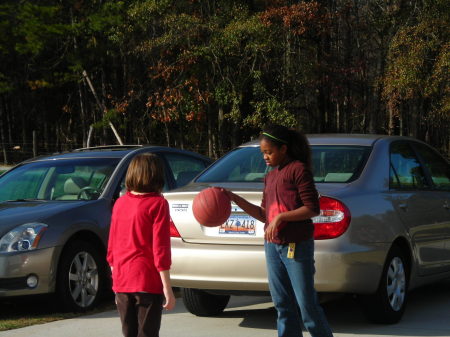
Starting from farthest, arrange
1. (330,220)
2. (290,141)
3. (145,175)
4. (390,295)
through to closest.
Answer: (390,295) < (330,220) < (290,141) < (145,175)

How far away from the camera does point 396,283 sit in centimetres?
736

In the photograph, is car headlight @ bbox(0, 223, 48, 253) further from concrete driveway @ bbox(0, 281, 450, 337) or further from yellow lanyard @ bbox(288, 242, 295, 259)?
yellow lanyard @ bbox(288, 242, 295, 259)

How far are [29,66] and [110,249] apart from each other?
42827mm

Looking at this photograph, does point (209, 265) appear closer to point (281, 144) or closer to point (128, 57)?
point (281, 144)

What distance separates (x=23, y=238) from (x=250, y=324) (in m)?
2.18

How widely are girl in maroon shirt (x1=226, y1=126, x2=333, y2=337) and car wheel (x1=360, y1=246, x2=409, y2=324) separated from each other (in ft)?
5.67

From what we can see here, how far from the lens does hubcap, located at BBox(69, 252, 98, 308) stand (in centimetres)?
843

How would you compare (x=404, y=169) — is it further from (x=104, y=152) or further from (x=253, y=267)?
(x=104, y=152)

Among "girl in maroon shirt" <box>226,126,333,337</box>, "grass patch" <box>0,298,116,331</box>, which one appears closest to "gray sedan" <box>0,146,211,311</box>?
"grass patch" <box>0,298,116,331</box>

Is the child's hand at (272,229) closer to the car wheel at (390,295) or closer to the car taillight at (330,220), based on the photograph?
the car taillight at (330,220)

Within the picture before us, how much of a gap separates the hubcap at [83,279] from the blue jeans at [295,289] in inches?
133

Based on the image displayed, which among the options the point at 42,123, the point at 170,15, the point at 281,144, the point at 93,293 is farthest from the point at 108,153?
the point at 42,123

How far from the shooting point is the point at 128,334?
4820 millimetres

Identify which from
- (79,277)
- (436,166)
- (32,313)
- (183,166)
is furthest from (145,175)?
(183,166)
